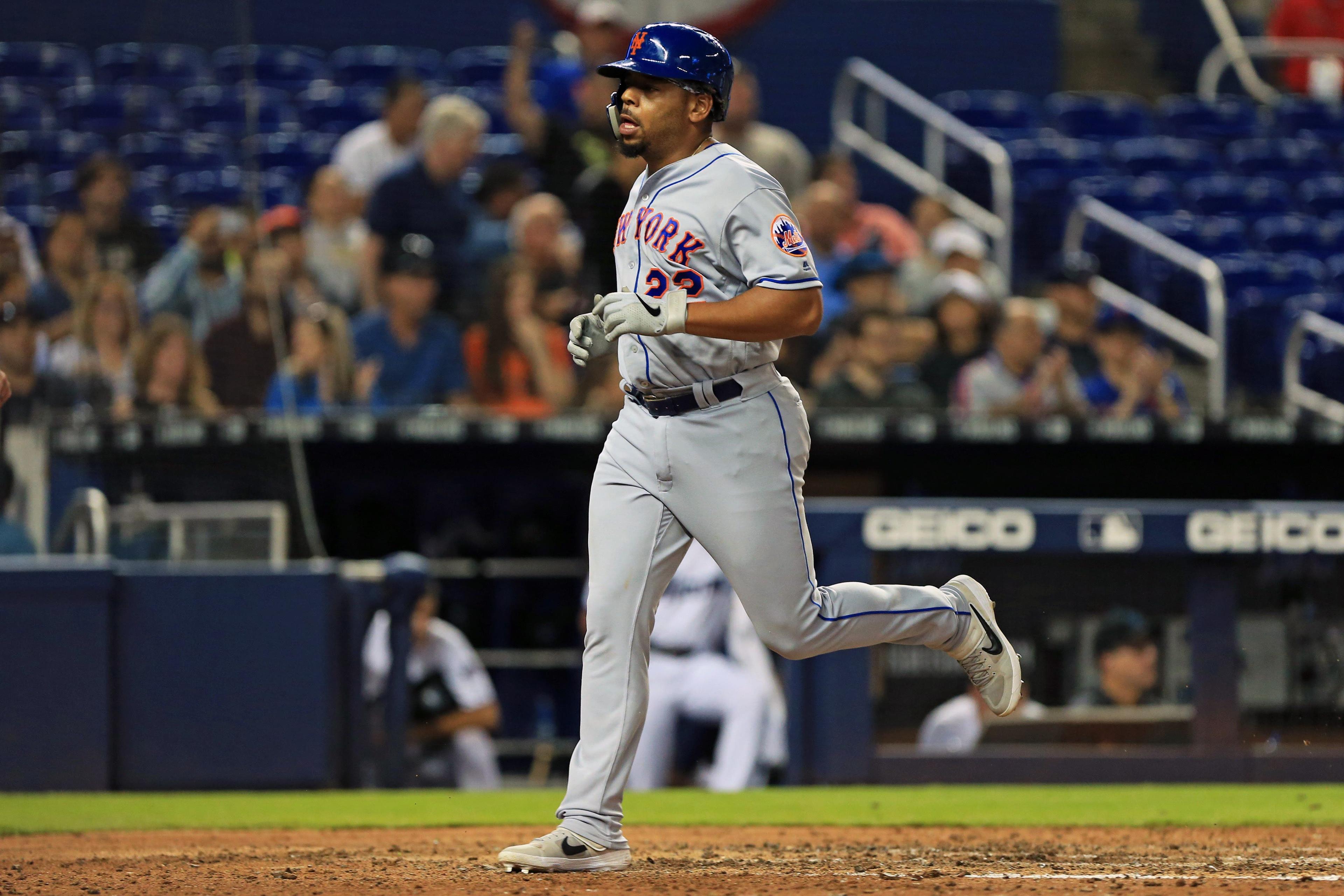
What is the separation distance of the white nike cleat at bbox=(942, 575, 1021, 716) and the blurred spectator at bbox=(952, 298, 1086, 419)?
4059mm

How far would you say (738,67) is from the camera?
9.53 metres

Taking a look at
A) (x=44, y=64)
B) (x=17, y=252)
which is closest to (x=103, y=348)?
(x=17, y=252)

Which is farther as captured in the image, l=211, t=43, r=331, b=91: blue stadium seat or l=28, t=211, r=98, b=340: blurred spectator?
l=211, t=43, r=331, b=91: blue stadium seat

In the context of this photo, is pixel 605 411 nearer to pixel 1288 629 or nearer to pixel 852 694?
pixel 852 694

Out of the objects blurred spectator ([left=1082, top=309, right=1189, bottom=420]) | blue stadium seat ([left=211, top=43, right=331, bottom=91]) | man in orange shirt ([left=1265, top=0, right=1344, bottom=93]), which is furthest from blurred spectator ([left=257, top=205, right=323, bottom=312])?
man in orange shirt ([left=1265, top=0, right=1344, bottom=93])

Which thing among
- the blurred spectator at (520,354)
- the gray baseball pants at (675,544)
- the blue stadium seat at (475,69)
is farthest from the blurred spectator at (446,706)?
the blue stadium seat at (475,69)

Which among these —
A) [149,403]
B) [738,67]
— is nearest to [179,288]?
[149,403]

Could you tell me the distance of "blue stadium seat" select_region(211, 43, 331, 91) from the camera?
9875 millimetres

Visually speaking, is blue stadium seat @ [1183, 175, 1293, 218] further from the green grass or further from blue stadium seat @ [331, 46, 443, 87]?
the green grass

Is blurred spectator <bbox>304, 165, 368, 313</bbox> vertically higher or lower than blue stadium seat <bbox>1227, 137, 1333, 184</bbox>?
lower

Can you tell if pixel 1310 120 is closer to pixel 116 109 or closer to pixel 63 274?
pixel 116 109

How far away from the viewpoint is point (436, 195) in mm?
8539

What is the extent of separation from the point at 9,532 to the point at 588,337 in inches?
137

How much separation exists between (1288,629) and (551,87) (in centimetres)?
507
